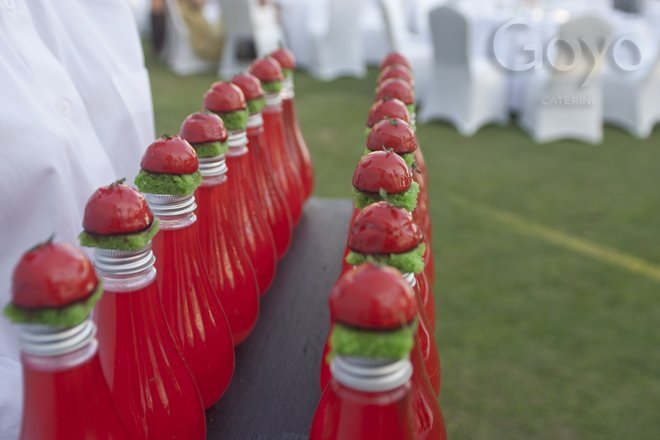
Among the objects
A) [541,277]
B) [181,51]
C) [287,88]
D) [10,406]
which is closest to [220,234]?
[10,406]

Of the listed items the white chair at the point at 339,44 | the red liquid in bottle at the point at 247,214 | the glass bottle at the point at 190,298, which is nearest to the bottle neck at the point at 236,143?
the red liquid in bottle at the point at 247,214

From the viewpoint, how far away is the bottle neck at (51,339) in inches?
→ 13.9

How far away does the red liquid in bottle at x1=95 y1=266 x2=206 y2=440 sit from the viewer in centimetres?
47

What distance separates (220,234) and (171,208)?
0.45ft

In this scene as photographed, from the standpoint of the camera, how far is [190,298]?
1.86 ft

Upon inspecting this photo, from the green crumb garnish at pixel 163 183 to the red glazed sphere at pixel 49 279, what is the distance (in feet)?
0.47

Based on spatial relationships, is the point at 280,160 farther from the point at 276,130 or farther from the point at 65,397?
the point at 65,397

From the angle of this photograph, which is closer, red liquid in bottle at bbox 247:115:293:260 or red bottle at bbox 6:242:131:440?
red bottle at bbox 6:242:131:440

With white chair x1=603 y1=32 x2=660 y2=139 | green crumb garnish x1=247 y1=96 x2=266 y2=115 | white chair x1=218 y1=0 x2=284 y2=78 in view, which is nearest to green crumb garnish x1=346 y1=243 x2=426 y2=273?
green crumb garnish x1=247 y1=96 x2=266 y2=115

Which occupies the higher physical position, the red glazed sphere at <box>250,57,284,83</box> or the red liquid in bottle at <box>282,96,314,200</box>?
the red glazed sphere at <box>250,57,284,83</box>

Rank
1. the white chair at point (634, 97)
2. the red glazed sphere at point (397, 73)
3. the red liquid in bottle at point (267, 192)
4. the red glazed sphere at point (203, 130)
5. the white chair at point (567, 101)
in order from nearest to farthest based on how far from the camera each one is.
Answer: the red glazed sphere at point (203, 130) → the red liquid in bottle at point (267, 192) → the red glazed sphere at point (397, 73) → the white chair at point (567, 101) → the white chair at point (634, 97)

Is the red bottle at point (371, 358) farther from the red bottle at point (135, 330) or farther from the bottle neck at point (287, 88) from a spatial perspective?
the bottle neck at point (287, 88)

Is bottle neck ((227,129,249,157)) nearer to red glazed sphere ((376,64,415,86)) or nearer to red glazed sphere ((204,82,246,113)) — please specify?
red glazed sphere ((204,82,246,113))

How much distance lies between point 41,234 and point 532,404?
4.45 feet
